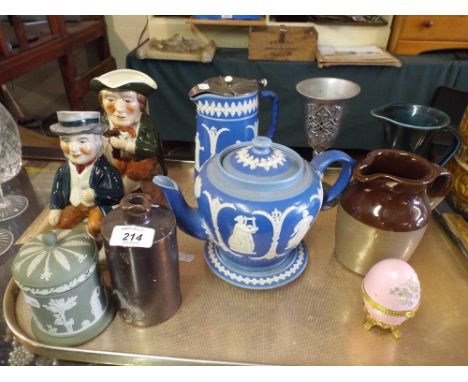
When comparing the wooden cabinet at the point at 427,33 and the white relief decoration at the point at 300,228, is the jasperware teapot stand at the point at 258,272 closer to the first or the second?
the white relief decoration at the point at 300,228

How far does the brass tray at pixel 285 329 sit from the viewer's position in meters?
0.60

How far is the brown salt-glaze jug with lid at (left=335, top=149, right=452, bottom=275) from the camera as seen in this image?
63 centimetres

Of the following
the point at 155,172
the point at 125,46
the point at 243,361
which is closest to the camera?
the point at 243,361

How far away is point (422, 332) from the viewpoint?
639 mm

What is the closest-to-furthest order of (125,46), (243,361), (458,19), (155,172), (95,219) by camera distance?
(243,361), (95,219), (155,172), (458,19), (125,46)

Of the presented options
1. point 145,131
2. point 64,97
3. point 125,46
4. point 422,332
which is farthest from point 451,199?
point 64,97

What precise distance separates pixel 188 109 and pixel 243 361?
4.57 feet

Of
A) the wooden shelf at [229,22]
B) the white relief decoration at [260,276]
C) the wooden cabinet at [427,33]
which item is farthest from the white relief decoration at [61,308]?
the wooden cabinet at [427,33]

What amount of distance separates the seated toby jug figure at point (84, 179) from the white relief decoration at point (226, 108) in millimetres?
214

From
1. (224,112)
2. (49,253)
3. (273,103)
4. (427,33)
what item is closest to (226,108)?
(224,112)

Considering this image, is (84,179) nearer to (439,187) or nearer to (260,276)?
(260,276)
